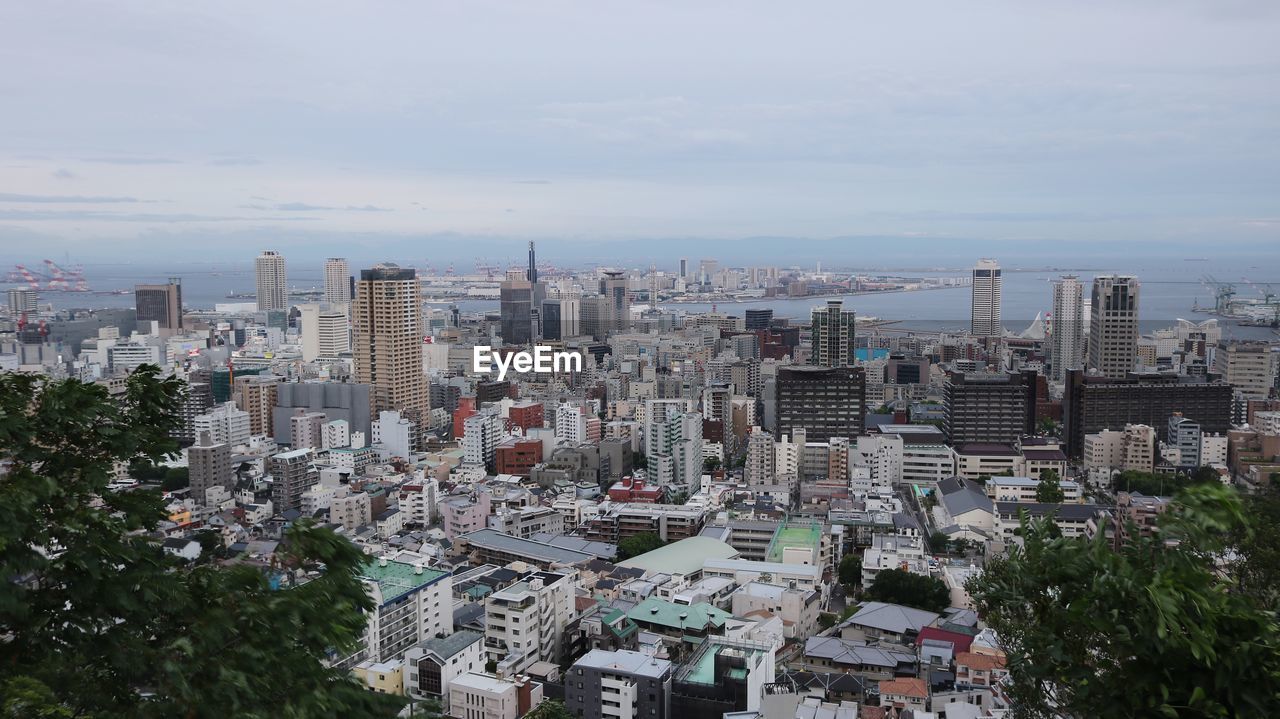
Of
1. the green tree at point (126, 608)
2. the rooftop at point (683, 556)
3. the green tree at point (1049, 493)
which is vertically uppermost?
→ the green tree at point (126, 608)

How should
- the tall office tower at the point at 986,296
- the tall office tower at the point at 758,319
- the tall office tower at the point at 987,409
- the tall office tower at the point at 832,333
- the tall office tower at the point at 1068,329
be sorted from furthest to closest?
the tall office tower at the point at 986,296 < the tall office tower at the point at 758,319 < the tall office tower at the point at 1068,329 < the tall office tower at the point at 832,333 < the tall office tower at the point at 987,409

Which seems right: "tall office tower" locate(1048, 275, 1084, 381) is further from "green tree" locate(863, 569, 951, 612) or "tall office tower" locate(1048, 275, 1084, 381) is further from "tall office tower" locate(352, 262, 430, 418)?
"green tree" locate(863, 569, 951, 612)

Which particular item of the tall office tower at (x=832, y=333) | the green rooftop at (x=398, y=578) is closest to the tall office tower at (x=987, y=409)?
the tall office tower at (x=832, y=333)

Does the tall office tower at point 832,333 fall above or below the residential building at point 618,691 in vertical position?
above

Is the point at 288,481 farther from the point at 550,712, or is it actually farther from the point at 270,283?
the point at 270,283

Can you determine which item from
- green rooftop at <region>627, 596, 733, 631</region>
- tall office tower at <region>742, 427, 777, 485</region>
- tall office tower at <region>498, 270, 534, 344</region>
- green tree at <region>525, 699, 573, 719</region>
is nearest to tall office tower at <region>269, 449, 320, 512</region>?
tall office tower at <region>742, 427, 777, 485</region>

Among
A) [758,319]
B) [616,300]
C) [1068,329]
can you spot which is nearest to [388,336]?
[1068,329]

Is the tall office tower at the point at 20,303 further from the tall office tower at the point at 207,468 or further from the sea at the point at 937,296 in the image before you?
the tall office tower at the point at 207,468

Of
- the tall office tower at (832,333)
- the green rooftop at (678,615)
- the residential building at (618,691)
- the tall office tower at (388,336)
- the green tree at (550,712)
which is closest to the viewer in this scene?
the green tree at (550,712)
